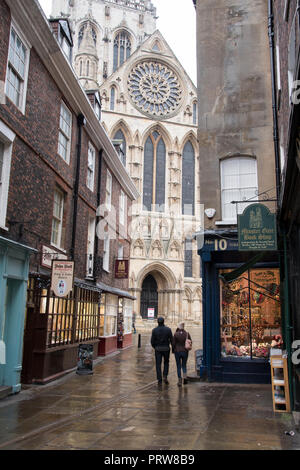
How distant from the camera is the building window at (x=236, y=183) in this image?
11.5 meters

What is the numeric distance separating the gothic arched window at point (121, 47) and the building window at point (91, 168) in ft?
142

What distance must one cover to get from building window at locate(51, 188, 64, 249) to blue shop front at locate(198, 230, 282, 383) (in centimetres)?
438

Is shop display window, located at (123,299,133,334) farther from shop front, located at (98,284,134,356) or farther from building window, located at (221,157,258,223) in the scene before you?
building window, located at (221,157,258,223)

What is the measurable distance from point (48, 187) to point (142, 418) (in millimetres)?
7032

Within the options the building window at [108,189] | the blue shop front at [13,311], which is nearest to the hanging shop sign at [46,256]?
the blue shop front at [13,311]

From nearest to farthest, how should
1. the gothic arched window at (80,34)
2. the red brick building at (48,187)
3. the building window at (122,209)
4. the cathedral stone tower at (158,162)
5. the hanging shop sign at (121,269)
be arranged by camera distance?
the red brick building at (48,187)
the hanging shop sign at (121,269)
the building window at (122,209)
the cathedral stone tower at (158,162)
the gothic arched window at (80,34)

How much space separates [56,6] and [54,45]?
52583mm

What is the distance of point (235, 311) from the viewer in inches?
436

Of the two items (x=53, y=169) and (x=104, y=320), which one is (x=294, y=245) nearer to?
(x=53, y=169)

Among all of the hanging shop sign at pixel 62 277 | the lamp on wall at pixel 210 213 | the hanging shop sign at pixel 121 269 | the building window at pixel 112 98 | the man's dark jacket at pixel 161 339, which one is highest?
the building window at pixel 112 98

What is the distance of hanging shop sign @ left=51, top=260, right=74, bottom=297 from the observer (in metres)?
10.2

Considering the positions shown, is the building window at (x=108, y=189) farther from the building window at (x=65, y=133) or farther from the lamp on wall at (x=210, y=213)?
the lamp on wall at (x=210, y=213)

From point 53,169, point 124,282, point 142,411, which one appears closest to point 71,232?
point 53,169

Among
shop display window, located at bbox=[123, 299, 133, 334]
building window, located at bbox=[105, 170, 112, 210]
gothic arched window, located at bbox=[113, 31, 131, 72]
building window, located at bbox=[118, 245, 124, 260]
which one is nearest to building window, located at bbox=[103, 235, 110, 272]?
building window, located at bbox=[105, 170, 112, 210]
